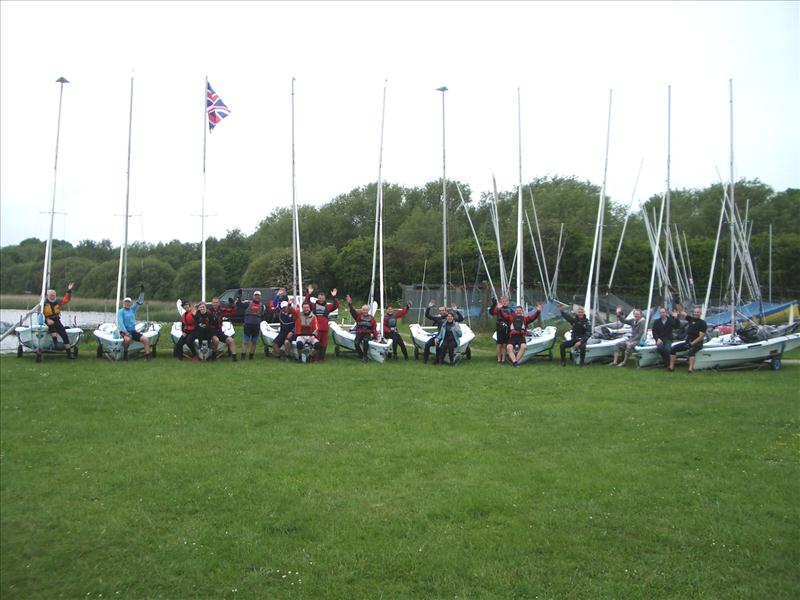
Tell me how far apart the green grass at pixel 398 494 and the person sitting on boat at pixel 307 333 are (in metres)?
4.17

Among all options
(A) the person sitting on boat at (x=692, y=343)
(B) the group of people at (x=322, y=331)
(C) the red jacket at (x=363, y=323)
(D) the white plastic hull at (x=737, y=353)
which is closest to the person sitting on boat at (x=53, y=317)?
(B) the group of people at (x=322, y=331)

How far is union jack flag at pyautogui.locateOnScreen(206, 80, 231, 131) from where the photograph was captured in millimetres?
20469

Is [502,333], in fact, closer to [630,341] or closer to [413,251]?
[630,341]

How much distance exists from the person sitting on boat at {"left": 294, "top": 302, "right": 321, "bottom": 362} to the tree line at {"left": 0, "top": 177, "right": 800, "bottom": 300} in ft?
34.4

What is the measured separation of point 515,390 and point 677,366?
232 inches

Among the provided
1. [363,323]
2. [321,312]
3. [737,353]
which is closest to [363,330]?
[363,323]

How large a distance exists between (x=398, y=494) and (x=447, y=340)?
9522 mm

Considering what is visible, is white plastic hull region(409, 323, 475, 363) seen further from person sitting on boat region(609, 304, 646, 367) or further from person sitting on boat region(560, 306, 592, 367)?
person sitting on boat region(609, 304, 646, 367)

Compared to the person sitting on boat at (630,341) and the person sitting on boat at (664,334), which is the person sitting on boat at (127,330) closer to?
the person sitting on boat at (630,341)

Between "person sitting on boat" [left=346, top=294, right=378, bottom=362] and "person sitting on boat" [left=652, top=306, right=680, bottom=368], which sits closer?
"person sitting on boat" [left=652, top=306, right=680, bottom=368]

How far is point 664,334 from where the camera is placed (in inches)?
617

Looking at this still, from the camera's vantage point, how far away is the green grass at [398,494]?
204 inches

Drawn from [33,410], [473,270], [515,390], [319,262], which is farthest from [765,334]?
[319,262]

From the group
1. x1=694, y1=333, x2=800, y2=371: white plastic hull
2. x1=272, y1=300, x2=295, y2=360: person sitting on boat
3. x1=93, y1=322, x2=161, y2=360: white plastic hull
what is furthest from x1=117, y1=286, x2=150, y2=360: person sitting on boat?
x1=694, y1=333, x2=800, y2=371: white plastic hull
